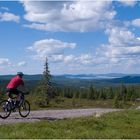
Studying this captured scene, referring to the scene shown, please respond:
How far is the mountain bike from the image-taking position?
877 inches

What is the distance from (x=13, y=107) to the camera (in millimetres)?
22625

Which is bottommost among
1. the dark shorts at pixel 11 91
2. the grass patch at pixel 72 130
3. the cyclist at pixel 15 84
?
the grass patch at pixel 72 130

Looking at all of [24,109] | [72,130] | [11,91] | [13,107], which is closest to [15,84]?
[11,91]

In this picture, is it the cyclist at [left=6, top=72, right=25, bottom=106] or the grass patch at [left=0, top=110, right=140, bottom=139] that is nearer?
the grass patch at [left=0, top=110, right=140, bottom=139]

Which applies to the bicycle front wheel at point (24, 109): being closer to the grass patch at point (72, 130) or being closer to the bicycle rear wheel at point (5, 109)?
the bicycle rear wheel at point (5, 109)

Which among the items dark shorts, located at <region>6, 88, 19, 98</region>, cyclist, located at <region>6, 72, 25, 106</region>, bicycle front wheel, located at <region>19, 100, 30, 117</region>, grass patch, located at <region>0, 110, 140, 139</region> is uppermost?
cyclist, located at <region>6, 72, 25, 106</region>

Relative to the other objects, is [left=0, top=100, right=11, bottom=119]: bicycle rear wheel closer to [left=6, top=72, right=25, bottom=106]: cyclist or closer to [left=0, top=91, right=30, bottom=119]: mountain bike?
[left=0, top=91, right=30, bottom=119]: mountain bike

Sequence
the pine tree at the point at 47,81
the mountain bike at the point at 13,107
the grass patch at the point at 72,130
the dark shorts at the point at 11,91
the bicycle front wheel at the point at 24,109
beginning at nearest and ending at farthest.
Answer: the grass patch at the point at 72,130 < the dark shorts at the point at 11,91 < the mountain bike at the point at 13,107 < the bicycle front wheel at the point at 24,109 < the pine tree at the point at 47,81

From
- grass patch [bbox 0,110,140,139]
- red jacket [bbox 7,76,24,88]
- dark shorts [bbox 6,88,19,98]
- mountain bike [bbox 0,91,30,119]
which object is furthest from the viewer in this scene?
mountain bike [bbox 0,91,30,119]

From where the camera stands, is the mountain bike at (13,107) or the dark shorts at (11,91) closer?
the dark shorts at (11,91)

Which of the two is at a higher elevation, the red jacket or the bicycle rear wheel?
the red jacket

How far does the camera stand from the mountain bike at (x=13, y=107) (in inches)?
877

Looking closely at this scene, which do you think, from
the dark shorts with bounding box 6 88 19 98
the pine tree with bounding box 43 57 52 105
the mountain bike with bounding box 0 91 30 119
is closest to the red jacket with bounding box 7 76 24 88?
the dark shorts with bounding box 6 88 19 98

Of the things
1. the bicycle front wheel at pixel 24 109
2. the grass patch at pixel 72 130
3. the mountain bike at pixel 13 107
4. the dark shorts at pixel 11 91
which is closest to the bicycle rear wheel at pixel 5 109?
the mountain bike at pixel 13 107
